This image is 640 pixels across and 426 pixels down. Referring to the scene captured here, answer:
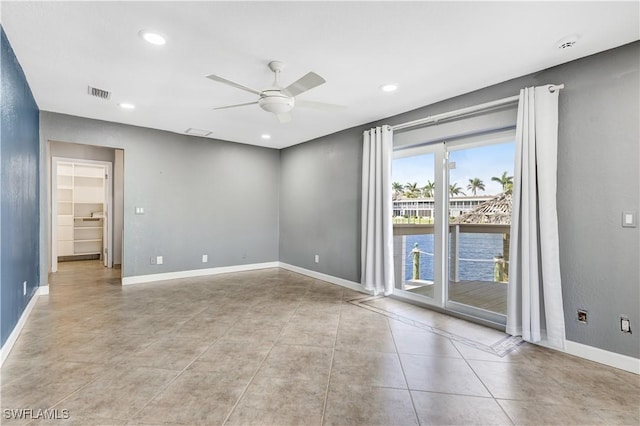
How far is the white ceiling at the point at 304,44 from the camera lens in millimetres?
2123

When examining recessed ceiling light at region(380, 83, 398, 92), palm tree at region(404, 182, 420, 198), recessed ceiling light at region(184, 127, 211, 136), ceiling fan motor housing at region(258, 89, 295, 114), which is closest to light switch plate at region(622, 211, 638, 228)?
palm tree at region(404, 182, 420, 198)

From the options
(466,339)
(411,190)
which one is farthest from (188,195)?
(466,339)

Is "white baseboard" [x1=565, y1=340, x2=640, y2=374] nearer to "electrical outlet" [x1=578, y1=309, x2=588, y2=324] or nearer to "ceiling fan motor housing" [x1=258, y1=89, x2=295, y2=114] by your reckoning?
"electrical outlet" [x1=578, y1=309, x2=588, y2=324]

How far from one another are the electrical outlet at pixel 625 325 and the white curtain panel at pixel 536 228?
380 mm

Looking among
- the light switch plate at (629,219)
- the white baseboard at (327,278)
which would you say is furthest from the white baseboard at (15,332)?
the light switch plate at (629,219)

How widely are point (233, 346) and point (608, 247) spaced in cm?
336

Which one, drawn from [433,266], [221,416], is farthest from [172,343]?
[433,266]

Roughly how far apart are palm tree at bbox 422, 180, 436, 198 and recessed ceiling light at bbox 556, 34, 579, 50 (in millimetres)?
1881

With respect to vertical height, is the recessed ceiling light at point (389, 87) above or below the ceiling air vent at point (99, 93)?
below

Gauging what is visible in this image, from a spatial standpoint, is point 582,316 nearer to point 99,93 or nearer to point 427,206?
point 427,206

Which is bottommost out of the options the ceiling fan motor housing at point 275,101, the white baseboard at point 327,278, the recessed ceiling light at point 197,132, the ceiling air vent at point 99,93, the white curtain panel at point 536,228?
the white baseboard at point 327,278

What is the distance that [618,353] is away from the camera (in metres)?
2.50

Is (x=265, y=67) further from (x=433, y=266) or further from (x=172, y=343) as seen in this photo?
(x=433, y=266)

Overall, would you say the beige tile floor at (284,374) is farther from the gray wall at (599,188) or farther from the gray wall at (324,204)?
the gray wall at (324,204)
